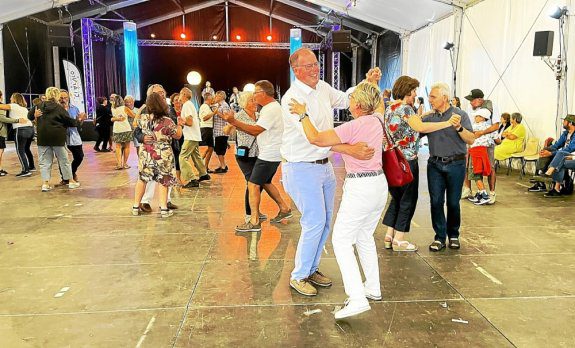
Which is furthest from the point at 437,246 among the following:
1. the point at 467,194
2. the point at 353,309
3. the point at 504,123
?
the point at 504,123

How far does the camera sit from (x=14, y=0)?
1219cm

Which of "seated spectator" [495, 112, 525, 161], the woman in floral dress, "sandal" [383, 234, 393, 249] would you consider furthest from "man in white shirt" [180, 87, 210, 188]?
"seated spectator" [495, 112, 525, 161]

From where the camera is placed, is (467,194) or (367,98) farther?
(467,194)

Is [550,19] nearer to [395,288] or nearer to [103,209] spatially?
[395,288]

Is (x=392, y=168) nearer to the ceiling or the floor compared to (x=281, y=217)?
nearer to the ceiling

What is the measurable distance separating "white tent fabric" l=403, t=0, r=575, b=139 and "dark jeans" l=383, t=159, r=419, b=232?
5272 millimetres

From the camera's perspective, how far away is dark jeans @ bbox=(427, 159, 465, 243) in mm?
4094

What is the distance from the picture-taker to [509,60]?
9.54m

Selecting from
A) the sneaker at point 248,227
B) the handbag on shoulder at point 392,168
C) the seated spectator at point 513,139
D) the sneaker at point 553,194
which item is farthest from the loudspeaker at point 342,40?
the handbag on shoulder at point 392,168

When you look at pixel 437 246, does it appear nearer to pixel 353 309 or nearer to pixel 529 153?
pixel 353 309

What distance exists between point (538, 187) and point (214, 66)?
18.2 m

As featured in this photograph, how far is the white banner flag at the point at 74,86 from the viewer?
54.3 ft

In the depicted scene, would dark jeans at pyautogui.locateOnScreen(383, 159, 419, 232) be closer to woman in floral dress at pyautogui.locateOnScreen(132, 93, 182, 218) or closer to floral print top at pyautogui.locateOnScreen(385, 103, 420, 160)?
floral print top at pyautogui.locateOnScreen(385, 103, 420, 160)

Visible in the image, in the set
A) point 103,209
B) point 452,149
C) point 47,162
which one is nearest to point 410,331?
point 452,149
